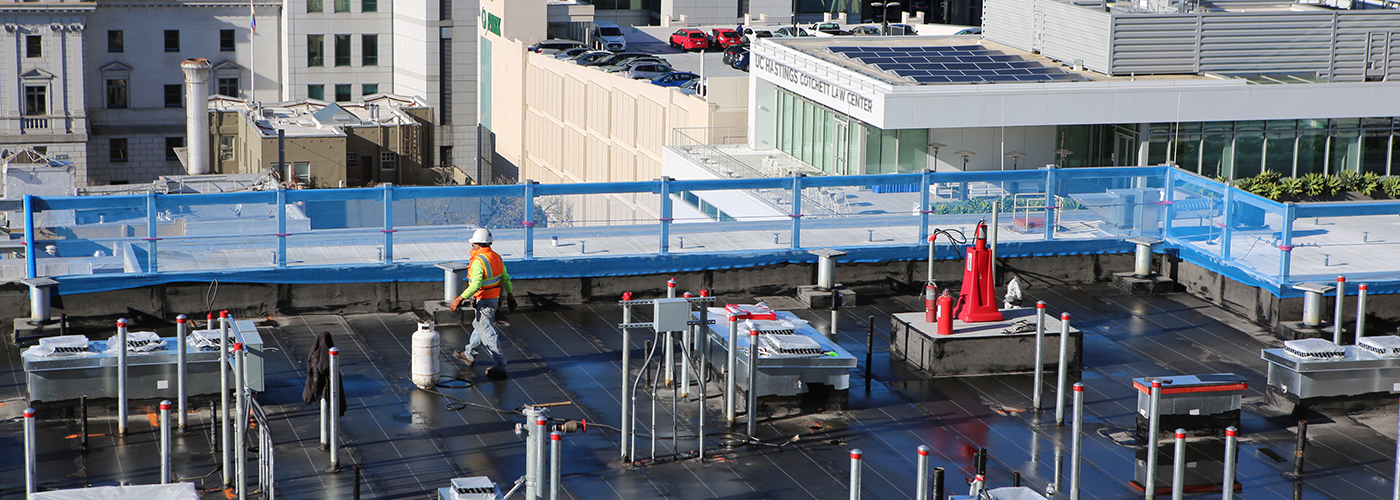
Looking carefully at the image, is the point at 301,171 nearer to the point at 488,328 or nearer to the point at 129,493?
the point at 488,328

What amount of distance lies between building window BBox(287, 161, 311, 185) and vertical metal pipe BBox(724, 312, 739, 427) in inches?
2946

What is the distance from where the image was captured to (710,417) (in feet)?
55.4

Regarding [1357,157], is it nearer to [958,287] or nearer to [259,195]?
[958,287]

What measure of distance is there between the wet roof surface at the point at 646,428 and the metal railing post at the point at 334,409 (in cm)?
16

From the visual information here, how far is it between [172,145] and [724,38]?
43.7 metres

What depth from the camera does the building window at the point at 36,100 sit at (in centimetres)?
10969

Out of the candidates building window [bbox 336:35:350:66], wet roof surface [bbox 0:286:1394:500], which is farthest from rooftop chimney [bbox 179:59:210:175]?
wet roof surface [bbox 0:286:1394:500]

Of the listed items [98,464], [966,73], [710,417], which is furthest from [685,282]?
[966,73]

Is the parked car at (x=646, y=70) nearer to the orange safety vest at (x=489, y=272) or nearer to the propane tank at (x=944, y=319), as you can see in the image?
the propane tank at (x=944, y=319)

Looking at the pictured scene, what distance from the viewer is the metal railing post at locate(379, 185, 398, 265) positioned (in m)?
20.7

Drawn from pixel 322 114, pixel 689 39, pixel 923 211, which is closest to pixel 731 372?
pixel 923 211

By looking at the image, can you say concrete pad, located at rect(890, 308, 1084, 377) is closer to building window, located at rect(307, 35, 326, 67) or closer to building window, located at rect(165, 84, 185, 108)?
building window, located at rect(307, 35, 326, 67)

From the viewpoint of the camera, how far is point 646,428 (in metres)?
16.4

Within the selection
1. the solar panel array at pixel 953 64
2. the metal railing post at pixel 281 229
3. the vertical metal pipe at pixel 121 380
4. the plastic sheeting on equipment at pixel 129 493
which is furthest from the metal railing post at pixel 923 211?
the solar panel array at pixel 953 64
